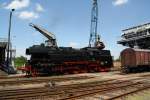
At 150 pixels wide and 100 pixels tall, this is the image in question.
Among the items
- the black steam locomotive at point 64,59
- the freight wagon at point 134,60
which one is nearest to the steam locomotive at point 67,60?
the black steam locomotive at point 64,59

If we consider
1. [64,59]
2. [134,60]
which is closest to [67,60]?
[64,59]

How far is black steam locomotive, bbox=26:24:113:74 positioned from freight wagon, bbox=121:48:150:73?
2.11 m

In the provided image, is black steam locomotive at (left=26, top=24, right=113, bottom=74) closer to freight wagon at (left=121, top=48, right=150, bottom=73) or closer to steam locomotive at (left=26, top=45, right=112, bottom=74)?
steam locomotive at (left=26, top=45, right=112, bottom=74)

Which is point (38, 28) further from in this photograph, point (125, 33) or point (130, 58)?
point (125, 33)

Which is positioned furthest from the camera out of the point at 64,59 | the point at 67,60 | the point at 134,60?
the point at 134,60

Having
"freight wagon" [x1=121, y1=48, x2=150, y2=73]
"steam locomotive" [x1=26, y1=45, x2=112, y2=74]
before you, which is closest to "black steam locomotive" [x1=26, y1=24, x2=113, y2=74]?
"steam locomotive" [x1=26, y1=45, x2=112, y2=74]

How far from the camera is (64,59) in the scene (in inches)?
1310

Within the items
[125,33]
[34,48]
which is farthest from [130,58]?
[125,33]

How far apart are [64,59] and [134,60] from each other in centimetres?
993

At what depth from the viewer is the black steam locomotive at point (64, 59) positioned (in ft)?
101

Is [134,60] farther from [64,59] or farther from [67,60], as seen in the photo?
[64,59]

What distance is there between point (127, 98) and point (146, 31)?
2165 inches

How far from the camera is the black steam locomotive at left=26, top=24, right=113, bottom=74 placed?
3080 centimetres

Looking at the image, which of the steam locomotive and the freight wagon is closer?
the steam locomotive
